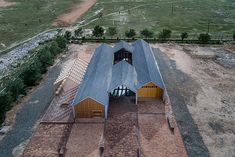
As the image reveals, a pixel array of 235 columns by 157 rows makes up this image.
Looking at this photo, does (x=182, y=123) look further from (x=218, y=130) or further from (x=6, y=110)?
(x=6, y=110)

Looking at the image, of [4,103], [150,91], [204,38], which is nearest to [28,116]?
[4,103]

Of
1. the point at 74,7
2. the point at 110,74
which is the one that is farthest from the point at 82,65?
the point at 74,7

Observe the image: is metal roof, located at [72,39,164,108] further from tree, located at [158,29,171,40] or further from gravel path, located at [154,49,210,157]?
tree, located at [158,29,171,40]

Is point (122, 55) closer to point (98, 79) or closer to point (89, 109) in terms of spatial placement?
point (98, 79)

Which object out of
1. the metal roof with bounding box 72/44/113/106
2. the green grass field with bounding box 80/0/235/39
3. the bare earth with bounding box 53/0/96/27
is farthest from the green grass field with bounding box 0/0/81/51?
the metal roof with bounding box 72/44/113/106

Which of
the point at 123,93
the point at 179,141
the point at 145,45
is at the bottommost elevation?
the point at 179,141

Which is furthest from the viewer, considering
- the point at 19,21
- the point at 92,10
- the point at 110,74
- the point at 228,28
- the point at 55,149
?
the point at 92,10

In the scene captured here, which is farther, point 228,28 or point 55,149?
point 228,28
